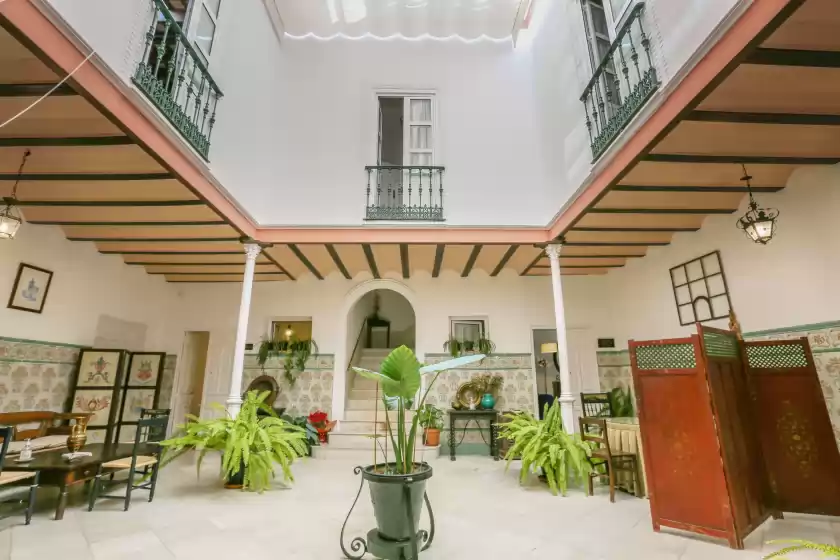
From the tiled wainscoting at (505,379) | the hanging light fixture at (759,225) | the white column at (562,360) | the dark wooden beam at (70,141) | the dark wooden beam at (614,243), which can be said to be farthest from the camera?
the tiled wainscoting at (505,379)

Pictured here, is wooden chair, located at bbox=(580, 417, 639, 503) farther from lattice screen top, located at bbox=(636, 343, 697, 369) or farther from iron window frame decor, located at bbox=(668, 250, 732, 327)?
iron window frame decor, located at bbox=(668, 250, 732, 327)

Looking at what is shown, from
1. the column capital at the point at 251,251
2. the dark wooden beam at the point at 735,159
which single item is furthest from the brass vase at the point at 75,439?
the dark wooden beam at the point at 735,159

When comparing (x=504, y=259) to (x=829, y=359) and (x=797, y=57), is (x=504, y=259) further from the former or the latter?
(x=797, y=57)

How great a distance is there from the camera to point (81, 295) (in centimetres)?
578

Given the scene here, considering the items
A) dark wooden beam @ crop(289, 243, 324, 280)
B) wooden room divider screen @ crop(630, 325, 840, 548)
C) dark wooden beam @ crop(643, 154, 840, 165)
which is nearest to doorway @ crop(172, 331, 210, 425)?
dark wooden beam @ crop(289, 243, 324, 280)

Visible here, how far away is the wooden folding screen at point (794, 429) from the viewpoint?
3025 mm

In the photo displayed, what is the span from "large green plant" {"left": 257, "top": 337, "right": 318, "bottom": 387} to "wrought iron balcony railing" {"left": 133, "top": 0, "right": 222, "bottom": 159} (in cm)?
367

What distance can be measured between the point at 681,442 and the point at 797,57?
103 inches

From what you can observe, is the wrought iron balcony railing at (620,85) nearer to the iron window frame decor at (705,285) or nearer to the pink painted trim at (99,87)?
the iron window frame decor at (705,285)

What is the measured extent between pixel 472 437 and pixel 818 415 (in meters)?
4.44

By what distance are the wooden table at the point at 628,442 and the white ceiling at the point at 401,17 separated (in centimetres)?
742

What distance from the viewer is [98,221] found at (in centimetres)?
486

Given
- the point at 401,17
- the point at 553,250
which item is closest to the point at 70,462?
the point at 553,250

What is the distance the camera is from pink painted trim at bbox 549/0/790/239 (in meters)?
2.12
